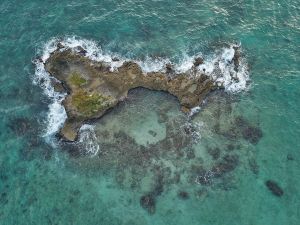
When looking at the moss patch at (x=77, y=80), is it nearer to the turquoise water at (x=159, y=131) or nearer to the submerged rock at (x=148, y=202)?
the turquoise water at (x=159, y=131)

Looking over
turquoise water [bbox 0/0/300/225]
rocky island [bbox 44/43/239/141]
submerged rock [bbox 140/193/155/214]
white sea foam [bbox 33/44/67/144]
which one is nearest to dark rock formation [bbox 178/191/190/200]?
turquoise water [bbox 0/0/300/225]

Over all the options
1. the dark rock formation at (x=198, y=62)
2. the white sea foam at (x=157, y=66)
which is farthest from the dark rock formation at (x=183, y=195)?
the dark rock formation at (x=198, y=62)

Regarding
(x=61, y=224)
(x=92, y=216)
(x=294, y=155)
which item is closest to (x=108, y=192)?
(x=92, y=216)

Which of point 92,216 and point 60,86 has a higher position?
point 60,86

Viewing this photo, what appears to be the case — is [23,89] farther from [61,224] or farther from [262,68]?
[262,68]

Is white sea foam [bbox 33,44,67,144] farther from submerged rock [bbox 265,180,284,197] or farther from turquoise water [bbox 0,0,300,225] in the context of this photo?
submerged rock [bbox 265,180,284,197]

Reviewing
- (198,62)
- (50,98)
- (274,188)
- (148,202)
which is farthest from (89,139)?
(274,188)
